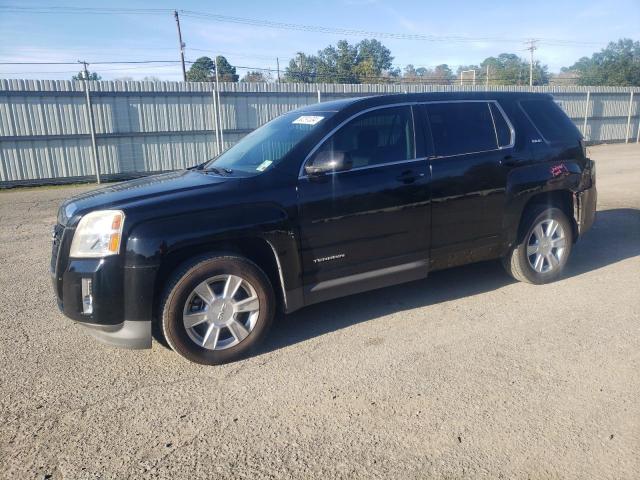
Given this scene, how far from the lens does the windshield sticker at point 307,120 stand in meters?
4.31

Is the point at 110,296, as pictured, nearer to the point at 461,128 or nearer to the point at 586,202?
the point at 461,128

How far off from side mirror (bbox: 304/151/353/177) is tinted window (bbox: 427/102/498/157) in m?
1.02

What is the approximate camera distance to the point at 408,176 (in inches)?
170

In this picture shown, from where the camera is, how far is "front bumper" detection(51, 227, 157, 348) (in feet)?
11.2

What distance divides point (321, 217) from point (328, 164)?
16.4 inches

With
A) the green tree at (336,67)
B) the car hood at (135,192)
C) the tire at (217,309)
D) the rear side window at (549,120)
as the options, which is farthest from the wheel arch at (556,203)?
the green tree at (336,67)

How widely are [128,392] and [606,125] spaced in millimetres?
27437

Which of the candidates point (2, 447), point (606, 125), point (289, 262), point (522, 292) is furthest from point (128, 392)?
point (606, 125)

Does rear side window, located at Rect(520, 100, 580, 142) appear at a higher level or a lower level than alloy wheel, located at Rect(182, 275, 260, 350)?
higher

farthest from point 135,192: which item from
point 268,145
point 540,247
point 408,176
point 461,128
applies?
point 540,247

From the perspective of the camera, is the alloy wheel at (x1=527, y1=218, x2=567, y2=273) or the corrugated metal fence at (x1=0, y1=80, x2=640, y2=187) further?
the corrugated metal fence at (x1=0, y1=80, x2=640, y2=187)

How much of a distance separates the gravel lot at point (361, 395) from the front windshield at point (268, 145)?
1.43 meters

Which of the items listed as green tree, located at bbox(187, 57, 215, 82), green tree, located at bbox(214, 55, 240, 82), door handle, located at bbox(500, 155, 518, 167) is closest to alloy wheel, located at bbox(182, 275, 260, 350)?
door handle, located at bbox(500, 155, 518, 167)

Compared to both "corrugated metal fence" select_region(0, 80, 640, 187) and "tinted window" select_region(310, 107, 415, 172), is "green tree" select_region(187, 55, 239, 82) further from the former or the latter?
"tinted window" select_region(310, 107, 415, 172)
